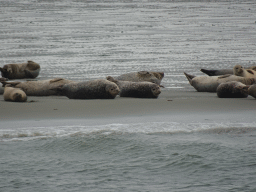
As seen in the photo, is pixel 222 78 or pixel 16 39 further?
pixel 16 39

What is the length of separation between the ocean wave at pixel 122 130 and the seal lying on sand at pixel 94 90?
6.83ft

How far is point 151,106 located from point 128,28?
15377 millimetres

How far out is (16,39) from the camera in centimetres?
1847

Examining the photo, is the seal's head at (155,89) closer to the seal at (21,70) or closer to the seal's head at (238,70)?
the seal's head at (238,70)

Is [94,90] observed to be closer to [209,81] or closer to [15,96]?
[15,96]

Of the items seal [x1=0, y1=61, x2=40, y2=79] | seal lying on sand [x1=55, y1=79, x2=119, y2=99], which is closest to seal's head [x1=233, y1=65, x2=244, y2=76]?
seal lying on sand [x1=55, y1=79, x2=119, y2=99]

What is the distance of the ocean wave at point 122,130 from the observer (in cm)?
543

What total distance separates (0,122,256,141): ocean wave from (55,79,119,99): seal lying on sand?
6.83 ft

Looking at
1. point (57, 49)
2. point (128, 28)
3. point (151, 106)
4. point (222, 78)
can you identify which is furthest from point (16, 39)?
point (151, 106)

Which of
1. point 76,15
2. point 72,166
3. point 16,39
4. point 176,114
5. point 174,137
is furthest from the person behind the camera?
point 76,15

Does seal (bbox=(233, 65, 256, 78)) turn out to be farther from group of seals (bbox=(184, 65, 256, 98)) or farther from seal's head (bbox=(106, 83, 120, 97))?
seal's head (bbox=(106, 83, 120, 97))

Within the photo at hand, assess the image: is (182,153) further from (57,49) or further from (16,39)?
(16,39)

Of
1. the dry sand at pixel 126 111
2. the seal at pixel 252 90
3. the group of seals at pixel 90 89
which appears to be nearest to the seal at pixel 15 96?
the dry sand at pixel 126 111

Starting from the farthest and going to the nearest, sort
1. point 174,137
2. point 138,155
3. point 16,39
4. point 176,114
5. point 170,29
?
point 170,29, point 16,39, point 176,114, point 174,137, point 138,155
